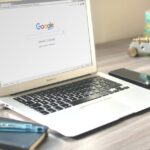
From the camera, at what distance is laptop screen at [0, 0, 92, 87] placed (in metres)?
0.84

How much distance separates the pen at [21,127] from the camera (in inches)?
25.9

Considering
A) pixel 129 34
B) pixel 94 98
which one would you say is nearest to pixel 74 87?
pixel 94 98

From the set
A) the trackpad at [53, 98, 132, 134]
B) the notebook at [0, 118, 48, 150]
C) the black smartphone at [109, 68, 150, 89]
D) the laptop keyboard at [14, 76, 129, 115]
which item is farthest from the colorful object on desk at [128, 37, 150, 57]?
the notebook at [0, 118, 48, 150]

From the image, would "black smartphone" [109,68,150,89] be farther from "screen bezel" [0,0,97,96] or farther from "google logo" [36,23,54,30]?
"google logo" [36,23,54,30]

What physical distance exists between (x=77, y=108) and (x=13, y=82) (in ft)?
0.59

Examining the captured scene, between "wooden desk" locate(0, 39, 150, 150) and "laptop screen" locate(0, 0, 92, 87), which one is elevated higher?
"laptop screen" locate(0, 0, 92, 87)

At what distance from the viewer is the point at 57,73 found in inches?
36.6

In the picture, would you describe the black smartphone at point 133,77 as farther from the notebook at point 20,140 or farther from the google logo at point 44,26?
the notebook at point 20,140

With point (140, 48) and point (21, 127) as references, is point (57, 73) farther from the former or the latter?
point (140, 48)

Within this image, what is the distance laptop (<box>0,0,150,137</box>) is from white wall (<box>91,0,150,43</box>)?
1.71 feet

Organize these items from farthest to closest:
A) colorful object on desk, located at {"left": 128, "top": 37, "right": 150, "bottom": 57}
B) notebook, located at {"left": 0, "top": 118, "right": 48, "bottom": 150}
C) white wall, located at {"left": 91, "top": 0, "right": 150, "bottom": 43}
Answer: white wall, located at {"left": 91, "top": 0, "right": 150, "bottom": 43} → colorful object on desk, located at {"left": 128, "top": 37, "right": 150, "bottom": 57} → notebook, located at {"left": 0, "top": 118, "right": 48, "bottom": 150}

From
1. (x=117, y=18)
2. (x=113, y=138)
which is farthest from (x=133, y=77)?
(x=117, y=18)

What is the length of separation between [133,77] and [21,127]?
41cm

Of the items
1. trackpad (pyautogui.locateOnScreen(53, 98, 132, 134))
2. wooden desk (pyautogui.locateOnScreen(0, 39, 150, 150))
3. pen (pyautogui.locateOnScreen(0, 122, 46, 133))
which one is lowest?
wooden desk (pyautogui.locateOnScreen(0, 39, 150, 150))
